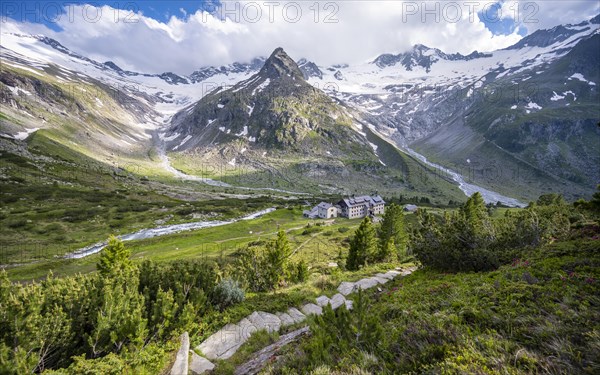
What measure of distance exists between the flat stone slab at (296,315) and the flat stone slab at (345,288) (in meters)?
4.89

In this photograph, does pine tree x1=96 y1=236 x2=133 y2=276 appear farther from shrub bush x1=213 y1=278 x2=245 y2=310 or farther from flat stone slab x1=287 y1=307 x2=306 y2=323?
flat stone slab x1=287 y1=307 x2=306 y2=323

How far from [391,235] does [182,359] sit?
176ft

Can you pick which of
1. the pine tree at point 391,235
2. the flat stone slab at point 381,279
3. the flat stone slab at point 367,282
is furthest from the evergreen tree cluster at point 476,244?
the pine tree at point 391,235

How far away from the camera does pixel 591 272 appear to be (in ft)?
42.0

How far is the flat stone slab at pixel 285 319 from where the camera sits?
707 inches

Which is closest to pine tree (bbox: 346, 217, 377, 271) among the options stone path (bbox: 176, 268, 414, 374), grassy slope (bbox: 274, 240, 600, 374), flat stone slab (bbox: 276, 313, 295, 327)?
stone path (bbox: 176, 268, 414, 374)

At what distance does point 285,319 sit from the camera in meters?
18.8

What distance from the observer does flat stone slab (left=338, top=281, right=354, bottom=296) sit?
23.3m

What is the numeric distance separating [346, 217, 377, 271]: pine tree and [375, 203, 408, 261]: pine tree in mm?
3941

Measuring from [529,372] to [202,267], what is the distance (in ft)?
63.5

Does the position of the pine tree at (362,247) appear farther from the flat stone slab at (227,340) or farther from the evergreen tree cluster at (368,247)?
the flat stone slab at (227,340)

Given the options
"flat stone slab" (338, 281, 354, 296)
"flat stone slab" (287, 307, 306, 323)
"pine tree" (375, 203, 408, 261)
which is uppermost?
"flat stone slab" (287, 307, 306, 323)

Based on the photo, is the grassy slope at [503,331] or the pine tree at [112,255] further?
the pine tree at [112,255]

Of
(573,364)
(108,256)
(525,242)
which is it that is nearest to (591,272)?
(573,364)
